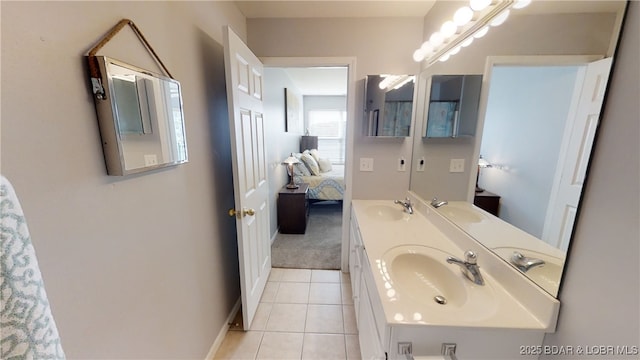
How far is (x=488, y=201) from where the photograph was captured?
119cm

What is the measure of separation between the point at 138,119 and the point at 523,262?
1.51 metres

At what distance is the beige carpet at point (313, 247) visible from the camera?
2.67 metres

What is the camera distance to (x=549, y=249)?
0.84 meters

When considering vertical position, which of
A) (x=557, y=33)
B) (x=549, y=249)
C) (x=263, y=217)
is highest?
(x=557, y=33)

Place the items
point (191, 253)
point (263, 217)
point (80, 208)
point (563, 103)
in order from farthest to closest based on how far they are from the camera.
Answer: point (263, 217) < point (191, 253) < point (563, 103) < point (80, 208)

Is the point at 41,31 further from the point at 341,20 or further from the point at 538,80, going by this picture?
the point at 341,20

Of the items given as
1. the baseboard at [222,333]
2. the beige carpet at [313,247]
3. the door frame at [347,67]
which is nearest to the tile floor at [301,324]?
the baseboard at [222,333]

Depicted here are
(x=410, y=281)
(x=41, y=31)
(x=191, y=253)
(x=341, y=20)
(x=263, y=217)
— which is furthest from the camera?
(x=263, y=217)

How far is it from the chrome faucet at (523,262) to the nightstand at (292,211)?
2576 mm

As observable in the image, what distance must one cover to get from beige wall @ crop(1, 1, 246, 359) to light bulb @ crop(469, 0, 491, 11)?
1.45 metres

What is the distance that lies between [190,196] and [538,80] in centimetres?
162

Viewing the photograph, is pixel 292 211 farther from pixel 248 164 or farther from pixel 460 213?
pixel 460 213

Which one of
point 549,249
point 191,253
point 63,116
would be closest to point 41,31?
point 63,116

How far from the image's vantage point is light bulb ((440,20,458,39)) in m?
1.46
